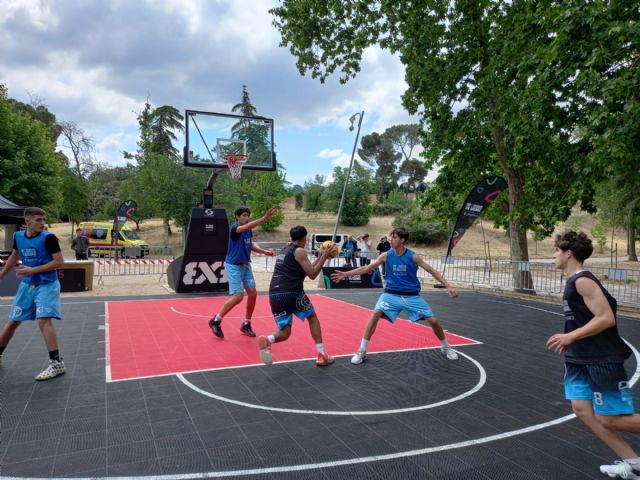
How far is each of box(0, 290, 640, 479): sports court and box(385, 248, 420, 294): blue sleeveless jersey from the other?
1.06 meters

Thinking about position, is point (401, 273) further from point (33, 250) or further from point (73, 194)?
point (73, 194)

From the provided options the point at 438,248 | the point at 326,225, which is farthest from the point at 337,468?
the point at 326,225

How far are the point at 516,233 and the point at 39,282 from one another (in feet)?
49.1

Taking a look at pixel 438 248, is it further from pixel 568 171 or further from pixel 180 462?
pixel 180 462

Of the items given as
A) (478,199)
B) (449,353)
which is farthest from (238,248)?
(478,199)

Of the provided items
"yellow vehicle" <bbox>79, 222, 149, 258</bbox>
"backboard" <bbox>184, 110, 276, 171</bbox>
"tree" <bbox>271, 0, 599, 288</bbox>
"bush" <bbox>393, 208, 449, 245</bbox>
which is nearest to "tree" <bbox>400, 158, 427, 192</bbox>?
"bush" <bbox>393, 208, 449, 245</bbox>

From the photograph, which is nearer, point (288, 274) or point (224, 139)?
point (288, 274)

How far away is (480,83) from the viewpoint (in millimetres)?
14391

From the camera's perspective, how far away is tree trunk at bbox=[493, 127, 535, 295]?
1517cm

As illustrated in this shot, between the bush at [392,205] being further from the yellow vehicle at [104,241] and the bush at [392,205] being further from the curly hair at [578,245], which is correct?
the curly hair at [578,245]

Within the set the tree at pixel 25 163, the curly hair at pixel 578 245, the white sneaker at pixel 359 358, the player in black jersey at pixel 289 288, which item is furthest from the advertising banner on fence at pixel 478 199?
the tree at pixel 25 163

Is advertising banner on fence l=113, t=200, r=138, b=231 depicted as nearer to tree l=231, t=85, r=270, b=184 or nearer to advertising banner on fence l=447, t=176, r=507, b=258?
tree l=231, t=85, r=270, b=184

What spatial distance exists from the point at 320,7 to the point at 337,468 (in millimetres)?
16115

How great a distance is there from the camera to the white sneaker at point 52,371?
5.32m
